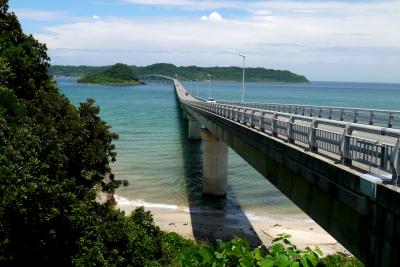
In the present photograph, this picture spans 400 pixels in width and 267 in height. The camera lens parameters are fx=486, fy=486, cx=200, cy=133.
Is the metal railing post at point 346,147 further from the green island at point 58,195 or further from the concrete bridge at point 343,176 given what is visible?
the green island at point 58,195

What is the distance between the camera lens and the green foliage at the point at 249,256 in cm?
569

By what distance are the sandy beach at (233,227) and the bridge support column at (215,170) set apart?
430cm

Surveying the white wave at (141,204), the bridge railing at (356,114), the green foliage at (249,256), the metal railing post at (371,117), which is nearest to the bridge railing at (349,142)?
the green foliage at (249,256)

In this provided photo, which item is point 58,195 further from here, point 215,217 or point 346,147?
point 215,217

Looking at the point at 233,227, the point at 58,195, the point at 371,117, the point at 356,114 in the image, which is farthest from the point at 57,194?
the point at 356,114

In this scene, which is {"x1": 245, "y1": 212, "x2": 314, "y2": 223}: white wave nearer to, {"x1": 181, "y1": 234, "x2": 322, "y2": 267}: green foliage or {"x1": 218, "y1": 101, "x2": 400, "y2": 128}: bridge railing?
{"x1": 218, "y1": 101, "x2": 400, "y2": 128}: bridge railing

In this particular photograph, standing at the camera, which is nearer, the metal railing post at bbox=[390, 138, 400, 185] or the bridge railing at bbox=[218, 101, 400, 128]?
the metal railing post at bbox=[390, 138, 400, 185]

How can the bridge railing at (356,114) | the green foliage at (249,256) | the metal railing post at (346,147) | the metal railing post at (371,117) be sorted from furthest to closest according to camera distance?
the metal railing post at (371,117), the bridge railing at (356,114), the metal railing post at (346,147), the green foliage at (249,256)

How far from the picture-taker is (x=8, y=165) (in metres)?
14.6

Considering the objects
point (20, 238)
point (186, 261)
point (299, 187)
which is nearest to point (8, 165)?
point (20, 238)

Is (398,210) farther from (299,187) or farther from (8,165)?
Answer: (8,165)

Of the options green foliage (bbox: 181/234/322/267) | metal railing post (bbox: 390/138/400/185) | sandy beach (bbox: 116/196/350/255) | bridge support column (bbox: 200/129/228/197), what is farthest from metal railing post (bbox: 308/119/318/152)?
bridge support column (bbox: 200/129/228/197)

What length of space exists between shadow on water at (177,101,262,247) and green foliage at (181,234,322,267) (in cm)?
1795

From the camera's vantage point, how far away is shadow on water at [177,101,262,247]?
92.6 ft
